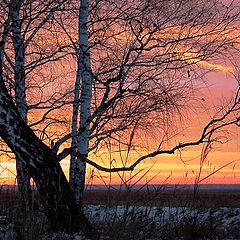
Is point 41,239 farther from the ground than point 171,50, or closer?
closer

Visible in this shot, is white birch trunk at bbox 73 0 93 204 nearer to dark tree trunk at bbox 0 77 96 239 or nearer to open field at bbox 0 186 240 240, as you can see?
open field at bbox 0 186 240 240

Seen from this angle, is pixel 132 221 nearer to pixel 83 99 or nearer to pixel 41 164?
pixel 41 164

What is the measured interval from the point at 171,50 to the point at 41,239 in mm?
5336

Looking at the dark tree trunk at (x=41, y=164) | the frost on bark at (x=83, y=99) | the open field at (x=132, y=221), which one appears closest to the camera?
the open field at (x=132, y=221)

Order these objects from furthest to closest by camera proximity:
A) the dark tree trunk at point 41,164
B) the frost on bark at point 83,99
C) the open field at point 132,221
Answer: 1. the frost on bark at point 83,99
2. the dark tree trunk at point 41,164
3. the open field at point 132,221

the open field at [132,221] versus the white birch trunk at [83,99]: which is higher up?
the white birch trunk at [83,99]

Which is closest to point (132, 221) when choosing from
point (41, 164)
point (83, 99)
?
point (41, 164)

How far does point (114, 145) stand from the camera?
12.2m

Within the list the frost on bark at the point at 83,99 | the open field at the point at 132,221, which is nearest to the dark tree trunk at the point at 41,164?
the open field at the point at 132,221

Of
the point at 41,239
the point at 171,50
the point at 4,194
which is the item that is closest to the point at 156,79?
the point at 171,50

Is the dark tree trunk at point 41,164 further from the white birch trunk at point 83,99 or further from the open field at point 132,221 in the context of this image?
Answer: the white birch trunk at point 83,99

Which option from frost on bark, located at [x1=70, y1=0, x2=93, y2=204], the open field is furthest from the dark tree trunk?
frost on bark, located at [x1=70, y1=0, x2=93, y2=204]

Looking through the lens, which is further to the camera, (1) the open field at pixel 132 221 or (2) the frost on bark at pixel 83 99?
(2) the frost on bark at pixel 83 99

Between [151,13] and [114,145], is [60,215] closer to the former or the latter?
[151,13]
